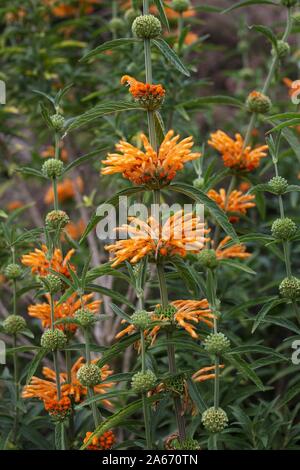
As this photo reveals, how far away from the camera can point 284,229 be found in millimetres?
1526

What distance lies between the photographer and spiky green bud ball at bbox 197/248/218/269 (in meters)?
1.66

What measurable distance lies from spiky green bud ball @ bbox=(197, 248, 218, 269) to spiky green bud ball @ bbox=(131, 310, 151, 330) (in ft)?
1.07

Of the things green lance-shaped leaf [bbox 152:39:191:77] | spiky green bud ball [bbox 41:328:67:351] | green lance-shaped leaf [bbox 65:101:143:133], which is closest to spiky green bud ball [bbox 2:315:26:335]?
spiky green bud ball [bbox 41:328:67:351]

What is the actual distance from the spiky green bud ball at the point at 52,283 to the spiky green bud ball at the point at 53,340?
0.09 meters

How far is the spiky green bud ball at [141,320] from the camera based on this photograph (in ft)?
4.46

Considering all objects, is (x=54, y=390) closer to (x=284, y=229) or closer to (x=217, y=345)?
(x=217, y=345)

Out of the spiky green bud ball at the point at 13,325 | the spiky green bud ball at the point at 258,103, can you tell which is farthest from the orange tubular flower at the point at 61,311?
the spiky green bud ball at the point at 258,103

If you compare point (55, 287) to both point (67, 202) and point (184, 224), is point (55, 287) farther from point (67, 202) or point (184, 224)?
point (67, 202)

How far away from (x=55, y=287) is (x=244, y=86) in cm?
239

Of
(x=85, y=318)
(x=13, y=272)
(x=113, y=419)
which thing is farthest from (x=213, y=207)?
(x=13, y=272)

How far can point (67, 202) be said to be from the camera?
345 cm

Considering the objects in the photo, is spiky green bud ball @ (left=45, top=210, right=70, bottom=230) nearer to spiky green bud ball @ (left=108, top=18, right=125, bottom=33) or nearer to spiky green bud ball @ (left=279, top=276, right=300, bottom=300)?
spiky green bud ball @ (left=279, top=276, right=300, bottom=300)

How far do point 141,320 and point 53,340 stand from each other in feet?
0.94
